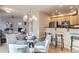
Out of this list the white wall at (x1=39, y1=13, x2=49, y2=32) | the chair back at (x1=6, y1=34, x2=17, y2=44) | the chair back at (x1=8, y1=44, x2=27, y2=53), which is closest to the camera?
the chair back at (x1=8, y1=44, x2=27, y2=53)

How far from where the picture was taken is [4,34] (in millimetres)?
2453

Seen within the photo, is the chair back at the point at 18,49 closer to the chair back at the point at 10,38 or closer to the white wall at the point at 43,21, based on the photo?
the chair back at the point at 10,38

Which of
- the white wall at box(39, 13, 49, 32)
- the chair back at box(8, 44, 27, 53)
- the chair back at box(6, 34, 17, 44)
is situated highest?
the white wall at box(39, 13, 49, 32)

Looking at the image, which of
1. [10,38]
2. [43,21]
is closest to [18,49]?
[10,38]

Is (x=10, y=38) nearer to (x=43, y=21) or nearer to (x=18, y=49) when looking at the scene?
(x=18, y=49)

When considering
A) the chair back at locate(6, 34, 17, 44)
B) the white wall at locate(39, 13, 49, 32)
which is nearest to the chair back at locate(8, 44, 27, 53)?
the chair back at locate(6, 34, 17, 44)

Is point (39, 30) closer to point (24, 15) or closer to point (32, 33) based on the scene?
point (32, 33)

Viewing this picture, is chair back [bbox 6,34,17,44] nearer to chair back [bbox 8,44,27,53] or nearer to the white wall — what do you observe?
chair back [bbox 8,44,27,53]

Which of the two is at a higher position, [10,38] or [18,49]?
[10,38]

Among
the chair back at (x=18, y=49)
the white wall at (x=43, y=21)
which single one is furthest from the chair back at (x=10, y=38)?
the white wall at (x=43, y=21)
